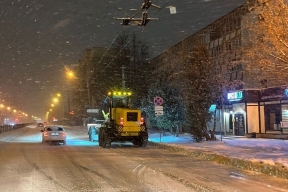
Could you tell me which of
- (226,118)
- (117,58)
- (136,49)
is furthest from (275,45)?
(117,58)

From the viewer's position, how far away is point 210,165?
14156mm

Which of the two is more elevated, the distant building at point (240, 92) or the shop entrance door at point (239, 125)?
the distant building at point (240, 92)

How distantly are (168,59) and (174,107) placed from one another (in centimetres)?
930

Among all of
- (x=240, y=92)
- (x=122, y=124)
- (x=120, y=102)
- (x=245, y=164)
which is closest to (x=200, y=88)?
(x=120, y=102)

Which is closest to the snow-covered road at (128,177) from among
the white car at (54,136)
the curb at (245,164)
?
the curb at (245,164)

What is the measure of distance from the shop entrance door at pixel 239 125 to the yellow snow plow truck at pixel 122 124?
11.8m

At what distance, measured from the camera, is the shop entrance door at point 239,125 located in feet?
104

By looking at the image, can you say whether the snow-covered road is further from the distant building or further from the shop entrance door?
the shop entrance door

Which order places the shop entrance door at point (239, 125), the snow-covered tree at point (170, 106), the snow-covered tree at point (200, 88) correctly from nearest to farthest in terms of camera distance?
the snow-covered tree at point (200, 88) → the snow-covered tree at point (170, 106) → the shop entrance door at point (239, 125)

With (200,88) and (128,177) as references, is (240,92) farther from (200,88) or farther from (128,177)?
(128,177)

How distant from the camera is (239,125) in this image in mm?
32406

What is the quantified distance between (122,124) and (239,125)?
1368 cm

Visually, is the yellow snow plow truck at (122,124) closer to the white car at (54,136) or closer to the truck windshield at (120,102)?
the truck windshield at (120,102)

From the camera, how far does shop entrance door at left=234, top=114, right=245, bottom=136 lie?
31781 millimetres
